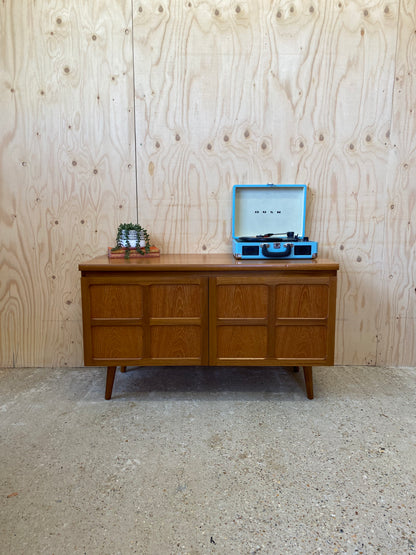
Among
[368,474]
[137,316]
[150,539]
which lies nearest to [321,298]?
[368,474]

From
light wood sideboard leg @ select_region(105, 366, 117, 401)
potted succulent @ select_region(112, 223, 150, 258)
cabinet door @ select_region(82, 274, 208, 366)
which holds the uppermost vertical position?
potted succulent @ select_region(112, 223, 150, 258)

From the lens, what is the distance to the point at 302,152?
2148 mm

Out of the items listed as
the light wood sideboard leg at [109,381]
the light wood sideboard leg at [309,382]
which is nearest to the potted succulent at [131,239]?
the light wood sideboard leg at [109,381]

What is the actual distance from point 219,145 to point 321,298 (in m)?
1.11

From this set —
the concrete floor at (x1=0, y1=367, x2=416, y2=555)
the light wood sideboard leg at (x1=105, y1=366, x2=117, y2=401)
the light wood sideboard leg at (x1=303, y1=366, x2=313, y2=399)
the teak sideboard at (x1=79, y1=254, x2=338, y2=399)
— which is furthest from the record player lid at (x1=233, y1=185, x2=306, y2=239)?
the light wood sideboard leg at (x1=105, y1=366, x2=117, y2=401)

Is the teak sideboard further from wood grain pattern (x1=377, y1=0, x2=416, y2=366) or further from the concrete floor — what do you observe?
wood grain pattern (x1=377, y1=0, x2=416, y2=366)

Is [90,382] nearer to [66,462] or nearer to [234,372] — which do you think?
[66,462]

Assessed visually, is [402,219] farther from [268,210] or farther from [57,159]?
[57,159]

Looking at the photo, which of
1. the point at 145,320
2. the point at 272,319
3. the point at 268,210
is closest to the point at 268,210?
the point at 268,210

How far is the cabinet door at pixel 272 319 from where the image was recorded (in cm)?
A: 174

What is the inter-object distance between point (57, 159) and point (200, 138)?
34.8 inches

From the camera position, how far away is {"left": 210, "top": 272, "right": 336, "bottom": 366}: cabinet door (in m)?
1.74

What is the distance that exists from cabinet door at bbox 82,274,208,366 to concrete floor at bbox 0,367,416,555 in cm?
28

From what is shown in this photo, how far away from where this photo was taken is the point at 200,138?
2141 mm
